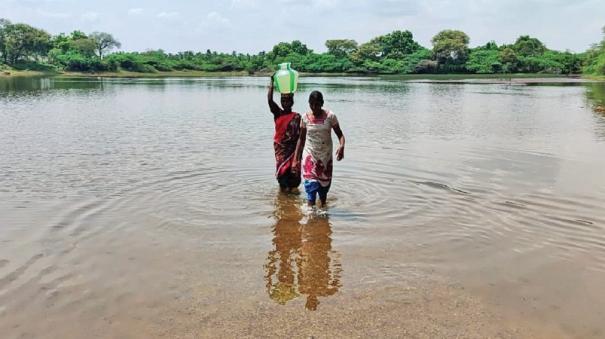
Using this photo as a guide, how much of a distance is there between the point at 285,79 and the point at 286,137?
927mm

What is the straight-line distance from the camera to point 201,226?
687 cm

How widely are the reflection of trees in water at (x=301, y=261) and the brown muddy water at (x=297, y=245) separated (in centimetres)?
2

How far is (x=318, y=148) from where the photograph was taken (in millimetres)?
7184

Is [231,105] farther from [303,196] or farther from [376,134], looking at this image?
[303,196]

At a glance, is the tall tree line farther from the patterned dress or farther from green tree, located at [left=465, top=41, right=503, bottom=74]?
the patterned dress

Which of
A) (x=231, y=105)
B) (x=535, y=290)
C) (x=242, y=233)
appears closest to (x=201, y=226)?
(x=242, y=233)

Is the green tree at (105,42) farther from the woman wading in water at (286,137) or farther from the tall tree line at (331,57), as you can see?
the woman wading in water at (286,137)

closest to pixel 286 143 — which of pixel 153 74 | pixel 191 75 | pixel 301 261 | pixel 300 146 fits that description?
pixel 300 146

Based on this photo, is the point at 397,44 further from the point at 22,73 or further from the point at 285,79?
the point at 285,79

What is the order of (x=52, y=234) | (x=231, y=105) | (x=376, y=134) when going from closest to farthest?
1. (x=52, y=234)
2. (x=376, y=134)
3. (x=231, y=105)

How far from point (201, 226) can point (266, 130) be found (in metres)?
10.7

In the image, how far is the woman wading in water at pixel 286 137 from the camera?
26.1ft

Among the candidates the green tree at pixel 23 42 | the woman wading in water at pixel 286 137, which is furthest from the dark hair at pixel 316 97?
the green tree at pixel 23 42

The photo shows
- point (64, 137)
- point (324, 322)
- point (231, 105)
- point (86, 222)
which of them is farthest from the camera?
point (231, 105)
